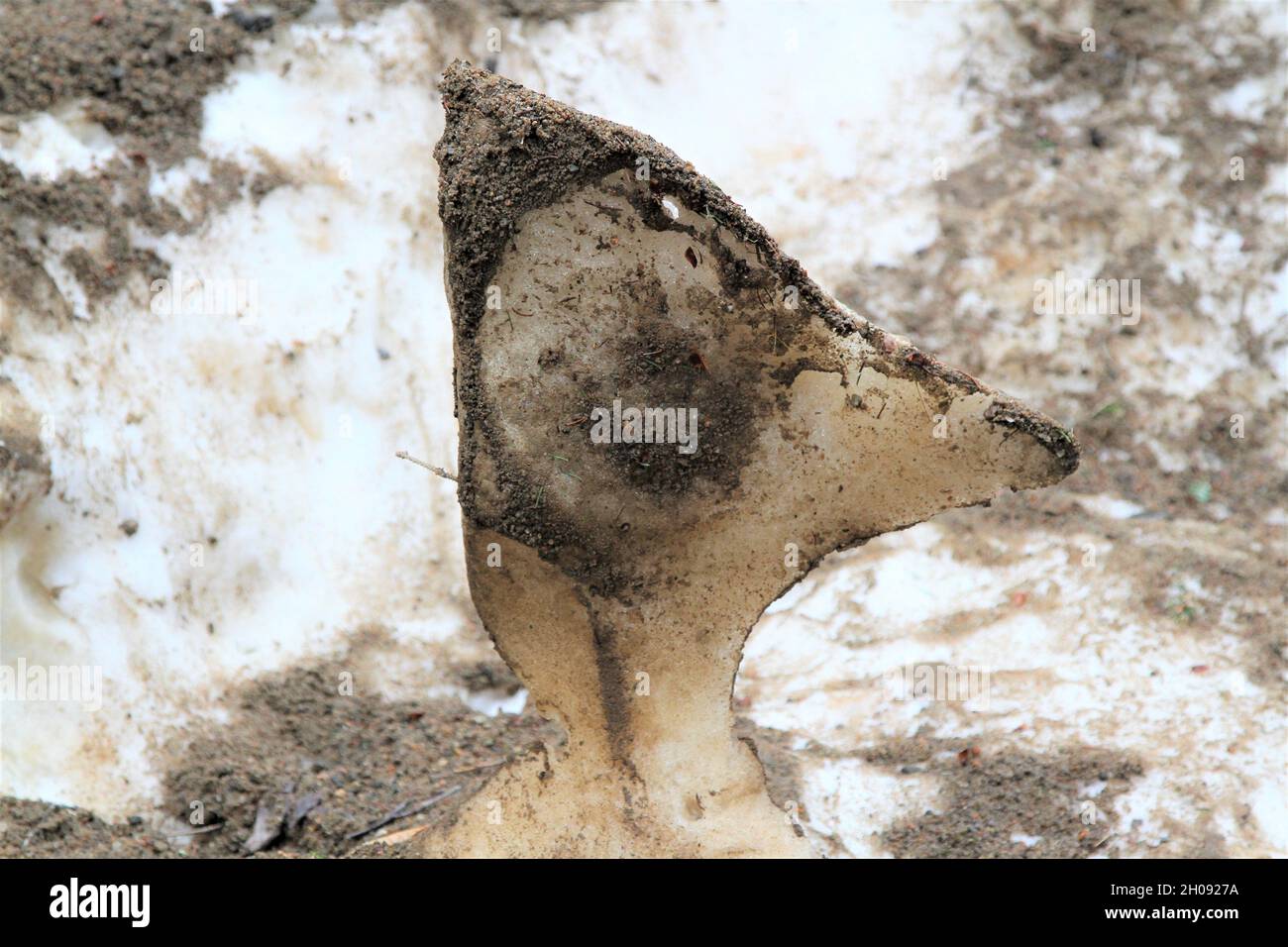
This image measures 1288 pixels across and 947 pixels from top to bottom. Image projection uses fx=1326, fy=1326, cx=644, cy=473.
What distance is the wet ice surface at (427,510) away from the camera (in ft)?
14.0

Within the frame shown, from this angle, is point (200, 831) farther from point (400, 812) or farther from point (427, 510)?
point (427, 510)

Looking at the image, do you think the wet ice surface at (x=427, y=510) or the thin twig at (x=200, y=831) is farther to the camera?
the wet ice surface at (x=427, y=510)

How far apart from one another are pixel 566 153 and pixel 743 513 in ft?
3.54

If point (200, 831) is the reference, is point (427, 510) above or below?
above

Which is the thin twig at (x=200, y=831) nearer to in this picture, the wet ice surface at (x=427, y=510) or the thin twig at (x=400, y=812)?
the wet ice surface at (x=427, y=510)

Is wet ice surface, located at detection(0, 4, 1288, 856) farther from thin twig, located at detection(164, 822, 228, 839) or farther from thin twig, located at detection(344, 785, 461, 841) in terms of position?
thin twig, located at detection(344, 785, 461, 841)

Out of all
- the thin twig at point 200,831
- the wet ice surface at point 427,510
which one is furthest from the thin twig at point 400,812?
the wet ice surface at point 427,510

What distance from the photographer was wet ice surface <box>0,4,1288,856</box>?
4.26 meters

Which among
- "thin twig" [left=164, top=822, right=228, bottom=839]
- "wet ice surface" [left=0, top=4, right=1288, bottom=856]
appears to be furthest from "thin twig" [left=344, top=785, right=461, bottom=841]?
"wet ice surface" [left=0, top=4, right=1288, bottom=856]

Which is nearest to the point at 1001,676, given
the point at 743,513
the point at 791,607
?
the point at 791,607

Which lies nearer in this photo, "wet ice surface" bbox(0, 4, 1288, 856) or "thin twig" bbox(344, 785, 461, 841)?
"thin twig" bbox(344, 785, 461, 841)

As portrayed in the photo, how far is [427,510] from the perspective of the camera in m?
5.17

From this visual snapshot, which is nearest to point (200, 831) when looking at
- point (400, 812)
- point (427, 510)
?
point (400, 812)

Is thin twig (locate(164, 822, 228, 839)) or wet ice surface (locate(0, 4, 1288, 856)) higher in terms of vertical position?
wet ice surface (locate(0, 4, 1288, 856))
